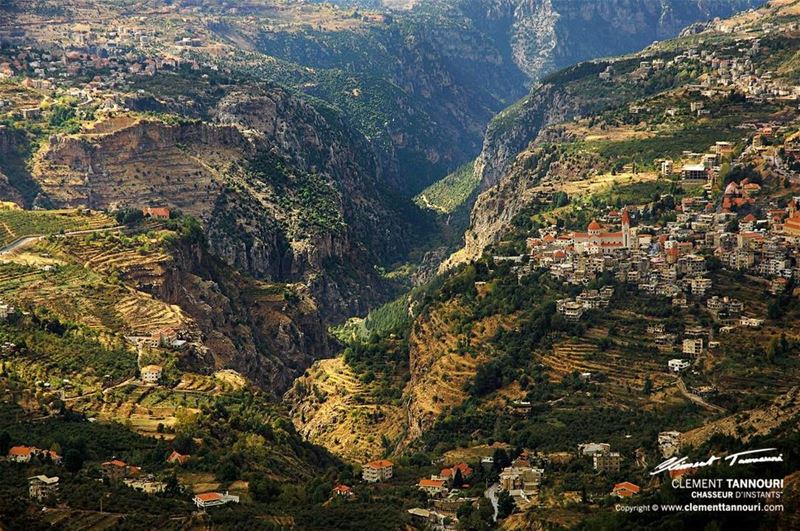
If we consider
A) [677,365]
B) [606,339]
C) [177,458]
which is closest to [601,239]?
[606,339]

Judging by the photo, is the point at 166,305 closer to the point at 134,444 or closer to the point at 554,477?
the point at 134,444

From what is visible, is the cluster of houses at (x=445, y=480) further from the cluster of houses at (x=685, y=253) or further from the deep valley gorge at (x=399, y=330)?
the cluster of houses at (x=685, y=253)

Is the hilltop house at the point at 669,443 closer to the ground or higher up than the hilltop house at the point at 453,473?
higher up

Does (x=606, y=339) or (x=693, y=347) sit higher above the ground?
(x=606, y=339)

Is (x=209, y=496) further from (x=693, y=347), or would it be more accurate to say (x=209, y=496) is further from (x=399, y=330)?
(x=399, y=330)

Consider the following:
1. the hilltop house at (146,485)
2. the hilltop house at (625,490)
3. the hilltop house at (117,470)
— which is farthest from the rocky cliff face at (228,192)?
the hilltop house at (625,490)

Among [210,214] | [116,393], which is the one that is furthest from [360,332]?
[116,393]
